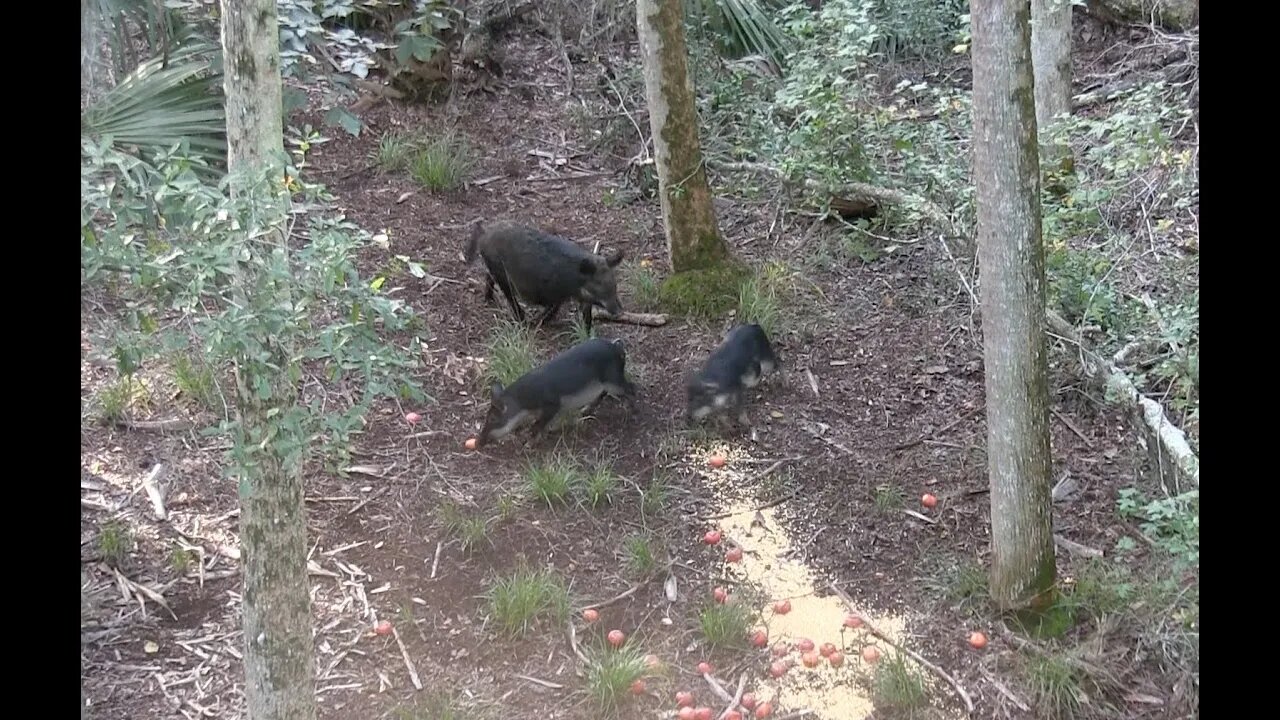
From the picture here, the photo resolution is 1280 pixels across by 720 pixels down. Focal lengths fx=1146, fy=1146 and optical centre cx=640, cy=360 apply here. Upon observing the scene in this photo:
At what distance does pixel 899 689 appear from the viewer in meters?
4.50

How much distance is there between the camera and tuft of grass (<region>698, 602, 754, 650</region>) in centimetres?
490

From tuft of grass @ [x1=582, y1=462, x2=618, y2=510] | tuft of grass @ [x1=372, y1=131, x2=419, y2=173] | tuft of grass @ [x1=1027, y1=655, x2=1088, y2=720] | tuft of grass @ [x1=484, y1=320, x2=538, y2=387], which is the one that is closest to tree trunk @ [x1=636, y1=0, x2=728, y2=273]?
tuft of grass @ [x1=484, y1=320, x2=538, y2=387]

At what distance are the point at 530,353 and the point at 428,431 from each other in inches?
33.9

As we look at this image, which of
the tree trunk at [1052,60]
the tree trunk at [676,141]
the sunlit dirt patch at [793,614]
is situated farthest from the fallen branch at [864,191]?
the sunlit dirt patch at [793,614]

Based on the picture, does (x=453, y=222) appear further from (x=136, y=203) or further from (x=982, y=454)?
(x=136, y=203)

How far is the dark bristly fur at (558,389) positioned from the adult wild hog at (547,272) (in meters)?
0.78

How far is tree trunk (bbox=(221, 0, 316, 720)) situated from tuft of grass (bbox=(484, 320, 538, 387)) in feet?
9.58

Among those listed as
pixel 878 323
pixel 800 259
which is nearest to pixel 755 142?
pixel 800 259

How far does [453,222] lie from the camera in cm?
841

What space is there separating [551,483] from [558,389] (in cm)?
63

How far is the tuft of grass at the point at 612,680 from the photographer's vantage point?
4.55 metres

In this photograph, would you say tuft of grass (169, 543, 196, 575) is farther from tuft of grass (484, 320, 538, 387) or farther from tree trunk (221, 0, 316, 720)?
tuft of grass (484, 320, 538, 387)

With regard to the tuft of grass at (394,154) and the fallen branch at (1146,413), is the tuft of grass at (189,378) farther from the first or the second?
the fallen branch at (1146,413)

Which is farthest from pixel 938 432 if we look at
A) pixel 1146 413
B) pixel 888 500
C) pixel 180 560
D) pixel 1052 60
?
pixel 180 560
